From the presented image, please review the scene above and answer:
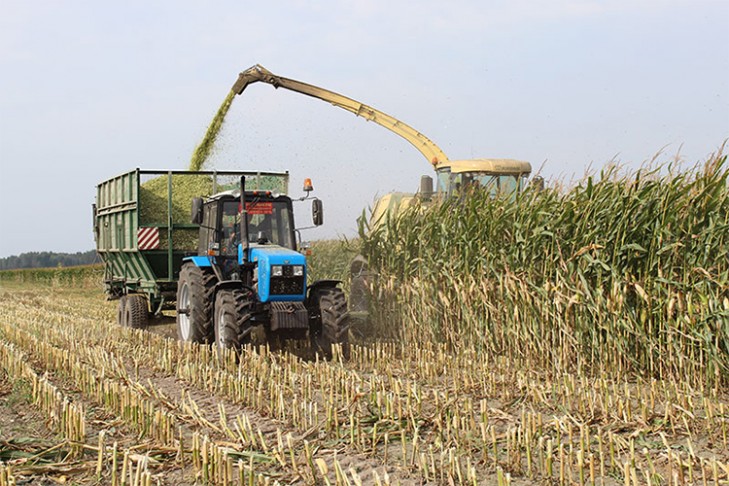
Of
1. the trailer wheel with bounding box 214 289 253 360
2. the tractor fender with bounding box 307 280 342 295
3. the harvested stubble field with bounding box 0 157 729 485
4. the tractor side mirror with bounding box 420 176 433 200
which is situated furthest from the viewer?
the tractor side mirror with bounding box 420 176 433 200

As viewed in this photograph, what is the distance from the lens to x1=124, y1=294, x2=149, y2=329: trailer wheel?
11.5m

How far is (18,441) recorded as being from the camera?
494 centimetres

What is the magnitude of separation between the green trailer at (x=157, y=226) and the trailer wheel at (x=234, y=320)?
2925 mm

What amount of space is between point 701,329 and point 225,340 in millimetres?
4552

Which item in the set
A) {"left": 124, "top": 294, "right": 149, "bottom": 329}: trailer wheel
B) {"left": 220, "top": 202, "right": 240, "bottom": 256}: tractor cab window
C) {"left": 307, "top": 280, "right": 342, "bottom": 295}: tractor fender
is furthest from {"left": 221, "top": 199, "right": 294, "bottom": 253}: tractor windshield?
{"left": 124, "top": 294, "right": 149, "bottom": 329}: trailer wheel

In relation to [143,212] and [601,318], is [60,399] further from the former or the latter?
[143,212]

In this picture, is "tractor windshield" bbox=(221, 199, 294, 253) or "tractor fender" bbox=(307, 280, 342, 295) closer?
"tractor fender" bbox=(307, 280, 342, 295)

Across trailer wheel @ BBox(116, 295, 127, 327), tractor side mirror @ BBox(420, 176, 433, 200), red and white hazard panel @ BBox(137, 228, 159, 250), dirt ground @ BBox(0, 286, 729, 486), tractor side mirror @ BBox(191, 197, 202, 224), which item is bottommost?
dirt ground @ BBox(0, 286, 729, 486)

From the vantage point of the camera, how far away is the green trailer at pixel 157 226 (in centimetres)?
1110

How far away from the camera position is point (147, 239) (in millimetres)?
11047

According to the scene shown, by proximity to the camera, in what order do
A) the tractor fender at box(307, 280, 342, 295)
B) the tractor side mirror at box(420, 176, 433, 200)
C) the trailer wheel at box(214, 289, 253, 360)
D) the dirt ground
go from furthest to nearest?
the tractor side mirror at box(420, 176, 433, 200) < the tractor fender at box(307, 280, 342, 295) < the trailer wheel at box(214, 289, 253, 360) < the dirt ground

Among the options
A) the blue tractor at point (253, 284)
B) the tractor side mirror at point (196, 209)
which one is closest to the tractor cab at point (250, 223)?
Result: the blue tractor at point (253, 284)

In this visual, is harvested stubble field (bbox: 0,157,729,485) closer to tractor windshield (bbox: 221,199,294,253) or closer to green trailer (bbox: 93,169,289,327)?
green trailer (bbox: 93,169,289,327)

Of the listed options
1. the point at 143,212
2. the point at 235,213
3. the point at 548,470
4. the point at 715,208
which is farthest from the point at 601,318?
the point at 143,212
